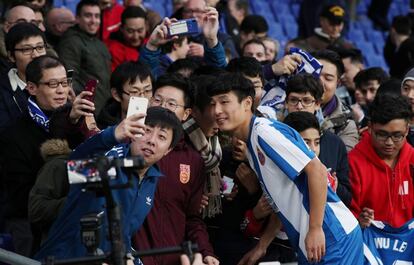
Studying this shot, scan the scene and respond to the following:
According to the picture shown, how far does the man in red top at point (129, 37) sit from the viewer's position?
10102 mm

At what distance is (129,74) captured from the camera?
281 inches

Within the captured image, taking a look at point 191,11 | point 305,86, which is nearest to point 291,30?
point 191,11

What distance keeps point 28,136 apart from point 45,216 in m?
1.01

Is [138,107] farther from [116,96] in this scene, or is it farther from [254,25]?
[254,25]

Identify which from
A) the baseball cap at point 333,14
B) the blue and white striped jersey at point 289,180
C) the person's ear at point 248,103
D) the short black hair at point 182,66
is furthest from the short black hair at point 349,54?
the blue and white striped jersey at point 289,180

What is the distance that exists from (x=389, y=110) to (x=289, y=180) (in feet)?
4.02

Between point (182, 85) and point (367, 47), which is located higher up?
point (182, 85)

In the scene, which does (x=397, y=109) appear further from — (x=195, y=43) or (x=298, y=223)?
(x=195, y=43)

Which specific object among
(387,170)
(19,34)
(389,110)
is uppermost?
(19,34)

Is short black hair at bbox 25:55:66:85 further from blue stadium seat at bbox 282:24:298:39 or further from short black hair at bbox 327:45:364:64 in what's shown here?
blue stadium seat at bbox 282:24:298:39

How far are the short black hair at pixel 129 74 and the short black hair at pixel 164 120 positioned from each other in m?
1.09

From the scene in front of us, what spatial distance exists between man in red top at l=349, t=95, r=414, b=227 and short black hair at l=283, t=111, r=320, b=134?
460 millimetres

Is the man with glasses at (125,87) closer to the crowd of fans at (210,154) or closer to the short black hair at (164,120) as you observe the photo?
the crowd of fans at (210,154)

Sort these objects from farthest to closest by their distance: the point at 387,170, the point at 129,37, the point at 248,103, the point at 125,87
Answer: the point at 129,37
the point at 125,87
the point at 387,170
the point at 248,103
